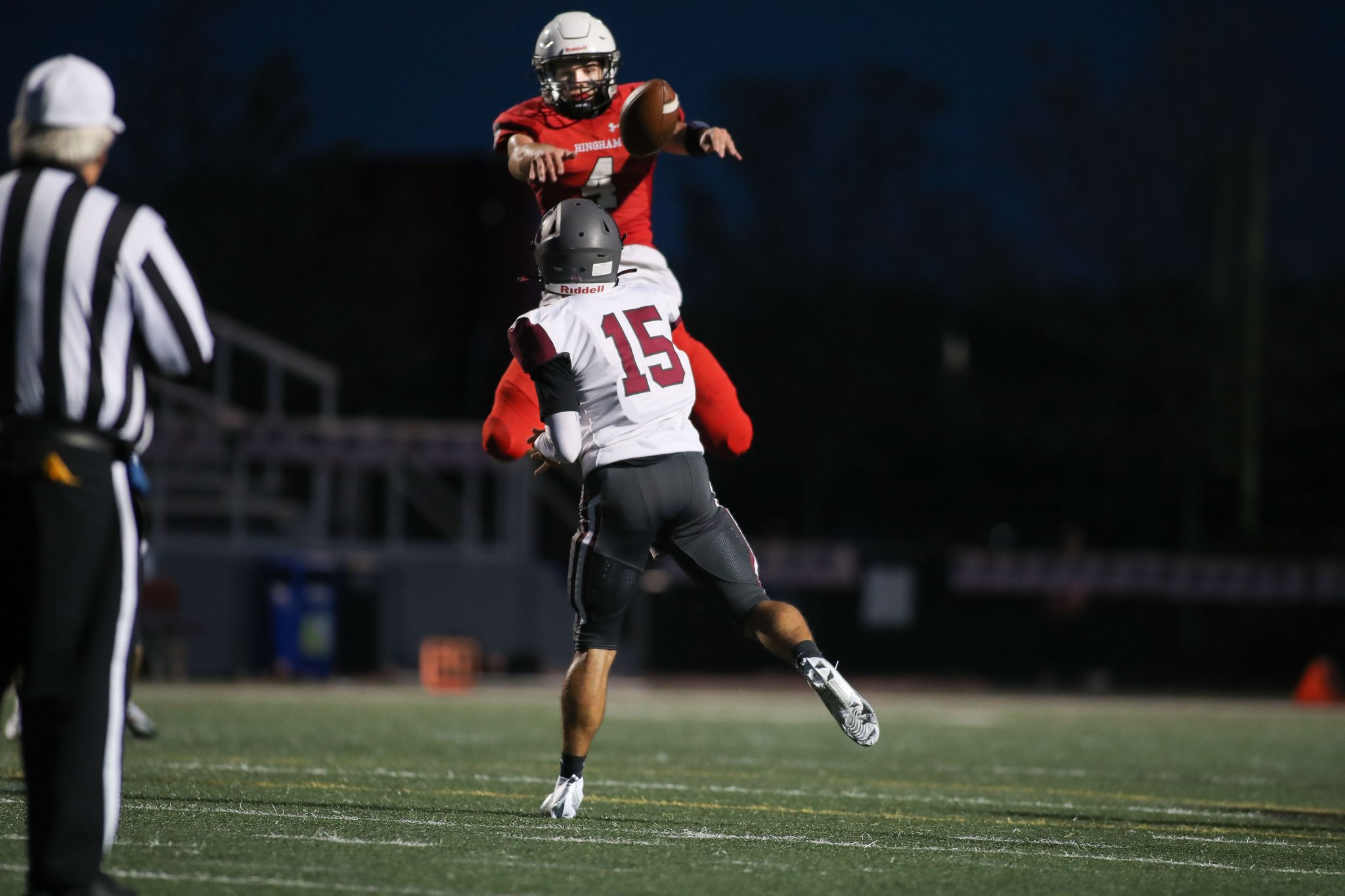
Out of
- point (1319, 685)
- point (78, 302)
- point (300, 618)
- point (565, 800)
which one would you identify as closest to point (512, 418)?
point (565, 800)

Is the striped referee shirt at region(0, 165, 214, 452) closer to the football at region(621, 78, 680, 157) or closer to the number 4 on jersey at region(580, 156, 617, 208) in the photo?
the football at region(621, 78, 680, 157)

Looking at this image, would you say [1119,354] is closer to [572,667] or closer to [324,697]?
[324,697]

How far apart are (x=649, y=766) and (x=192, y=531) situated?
1344cm

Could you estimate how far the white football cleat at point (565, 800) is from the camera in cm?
492

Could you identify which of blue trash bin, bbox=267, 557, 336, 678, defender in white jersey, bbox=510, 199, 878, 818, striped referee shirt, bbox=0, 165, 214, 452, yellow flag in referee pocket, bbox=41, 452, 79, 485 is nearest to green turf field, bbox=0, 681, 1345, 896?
defender in white jersey, bbox=510, 199, 878, 818

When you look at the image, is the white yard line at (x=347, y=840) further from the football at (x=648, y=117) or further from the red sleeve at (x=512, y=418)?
the football at (x=648, y=117)

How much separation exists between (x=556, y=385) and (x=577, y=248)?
17.1 inches

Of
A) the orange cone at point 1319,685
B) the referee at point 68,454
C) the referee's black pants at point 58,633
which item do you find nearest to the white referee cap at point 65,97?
the referee at point 68,454

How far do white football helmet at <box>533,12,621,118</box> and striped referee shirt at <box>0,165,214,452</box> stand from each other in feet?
8.10

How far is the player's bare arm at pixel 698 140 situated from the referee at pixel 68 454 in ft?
8.26

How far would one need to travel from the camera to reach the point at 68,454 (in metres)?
3.27

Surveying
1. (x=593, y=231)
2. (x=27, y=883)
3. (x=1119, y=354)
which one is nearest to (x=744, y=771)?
(x=593, y=231)

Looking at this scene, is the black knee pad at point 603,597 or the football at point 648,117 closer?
the black knee pad at point 603,597

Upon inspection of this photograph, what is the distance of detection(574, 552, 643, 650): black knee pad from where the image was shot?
5.02m
